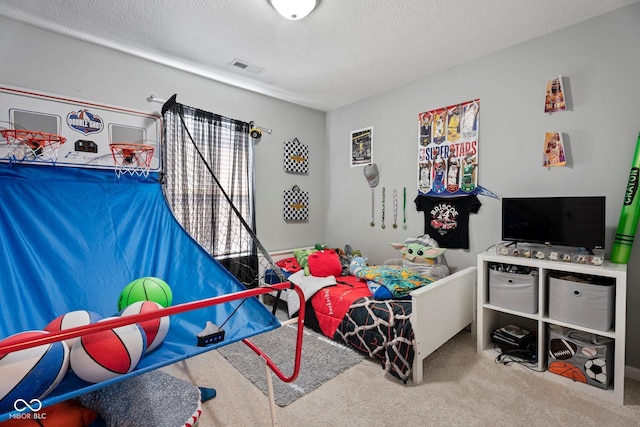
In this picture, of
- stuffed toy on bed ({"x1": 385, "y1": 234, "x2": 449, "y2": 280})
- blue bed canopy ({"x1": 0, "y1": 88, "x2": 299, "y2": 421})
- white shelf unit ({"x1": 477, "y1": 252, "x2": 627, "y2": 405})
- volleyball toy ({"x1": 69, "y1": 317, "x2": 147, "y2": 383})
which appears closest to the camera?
volleyball toy ({"x1": 69, "y1": 317, "x2": 147, "y2": 383})

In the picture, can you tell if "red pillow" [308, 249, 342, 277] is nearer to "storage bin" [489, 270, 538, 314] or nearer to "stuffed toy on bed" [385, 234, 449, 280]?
"stuffed toy on bed" [385, 234, 449, 280]

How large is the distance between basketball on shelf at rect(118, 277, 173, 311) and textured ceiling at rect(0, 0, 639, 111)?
6.01 feet

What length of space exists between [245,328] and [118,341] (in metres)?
0.48

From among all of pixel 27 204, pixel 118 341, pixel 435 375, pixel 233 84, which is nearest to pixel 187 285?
pixel 118 341

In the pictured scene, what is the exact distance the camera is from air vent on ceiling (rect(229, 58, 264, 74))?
2794 millimetres

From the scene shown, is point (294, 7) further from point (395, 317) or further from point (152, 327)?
point (395, 317)

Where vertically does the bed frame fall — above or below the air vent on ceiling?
below

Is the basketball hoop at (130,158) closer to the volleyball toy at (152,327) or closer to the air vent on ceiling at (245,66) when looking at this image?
the air vent on ceiling at (245,66)

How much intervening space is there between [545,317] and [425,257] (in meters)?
0.97

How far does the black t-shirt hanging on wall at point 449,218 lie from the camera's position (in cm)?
280

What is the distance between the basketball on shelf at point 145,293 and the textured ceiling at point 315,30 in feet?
6.01

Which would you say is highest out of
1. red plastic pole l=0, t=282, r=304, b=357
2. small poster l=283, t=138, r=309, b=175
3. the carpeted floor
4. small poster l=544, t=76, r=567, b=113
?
small poster l=544, t=76, r=567, b=113

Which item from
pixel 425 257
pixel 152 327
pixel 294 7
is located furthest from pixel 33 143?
pixel 425 257

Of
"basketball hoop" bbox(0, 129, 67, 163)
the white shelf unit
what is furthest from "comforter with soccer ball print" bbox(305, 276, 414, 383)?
"basketball hoop" bbox(0, 129, 67, 163)
